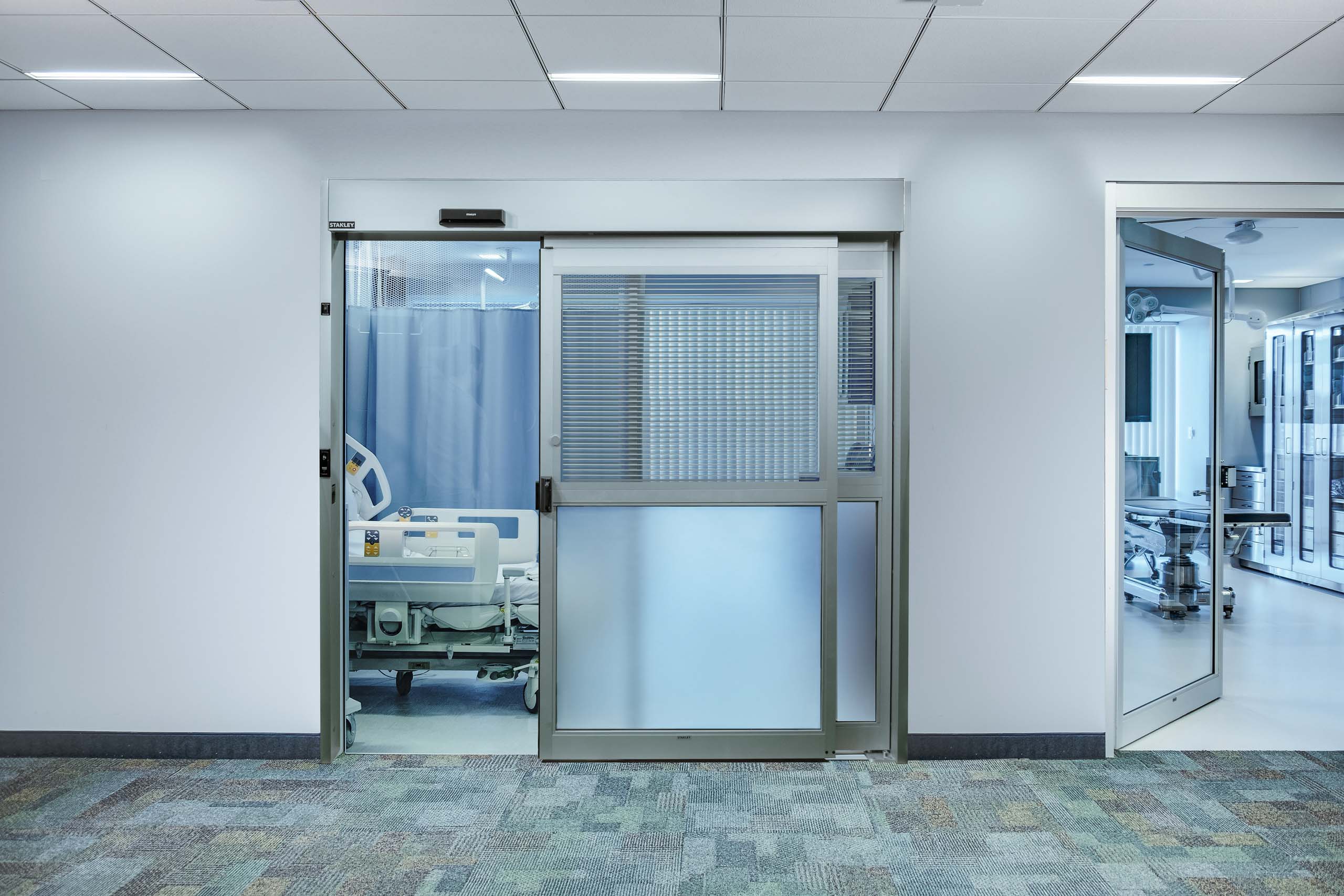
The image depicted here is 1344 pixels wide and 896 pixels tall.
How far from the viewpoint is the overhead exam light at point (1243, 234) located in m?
4.36

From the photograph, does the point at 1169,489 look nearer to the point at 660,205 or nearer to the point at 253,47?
the point at 660,205

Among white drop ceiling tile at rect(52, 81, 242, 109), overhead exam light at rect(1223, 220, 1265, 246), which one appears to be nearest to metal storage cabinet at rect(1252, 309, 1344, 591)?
overhead exam light at rect(1223, 220, 1265, 246)

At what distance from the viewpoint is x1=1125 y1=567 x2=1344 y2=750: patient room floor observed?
312cm

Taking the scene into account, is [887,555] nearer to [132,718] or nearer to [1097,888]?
[1097,888]

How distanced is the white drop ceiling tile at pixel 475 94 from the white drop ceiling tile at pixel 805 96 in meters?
0.64

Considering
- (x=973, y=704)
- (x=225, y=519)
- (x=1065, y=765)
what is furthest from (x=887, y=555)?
(x=225, y=519)

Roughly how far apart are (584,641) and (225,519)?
1.37m

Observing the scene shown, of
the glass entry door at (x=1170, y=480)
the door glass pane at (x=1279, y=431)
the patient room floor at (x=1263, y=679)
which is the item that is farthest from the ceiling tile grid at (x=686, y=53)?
the door glass pane at (x=1279, y=431)

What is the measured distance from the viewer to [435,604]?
3570 millimetres

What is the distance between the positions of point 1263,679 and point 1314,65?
2.80 meters

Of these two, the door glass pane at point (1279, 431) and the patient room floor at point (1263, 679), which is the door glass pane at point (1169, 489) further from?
the door glass pane at point (1279, 431)

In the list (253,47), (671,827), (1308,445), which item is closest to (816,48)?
(253,47)

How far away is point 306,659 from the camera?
9.60 ft

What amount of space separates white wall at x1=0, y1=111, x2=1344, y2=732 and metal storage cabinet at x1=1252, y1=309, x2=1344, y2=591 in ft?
12.3
